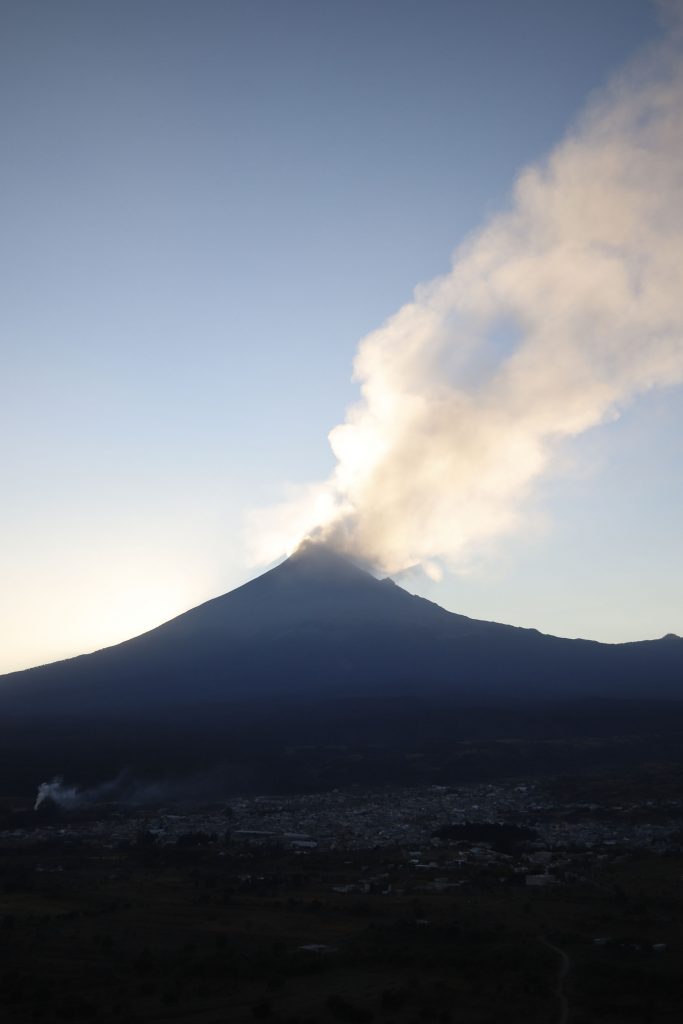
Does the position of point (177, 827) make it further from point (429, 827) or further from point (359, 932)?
point (359, 932)

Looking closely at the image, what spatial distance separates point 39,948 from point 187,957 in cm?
355

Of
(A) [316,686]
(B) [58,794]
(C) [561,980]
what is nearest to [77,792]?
(B) [58,794]

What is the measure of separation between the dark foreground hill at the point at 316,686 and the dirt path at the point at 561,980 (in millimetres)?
47581

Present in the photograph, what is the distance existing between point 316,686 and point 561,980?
341ft

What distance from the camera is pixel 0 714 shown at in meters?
99.7

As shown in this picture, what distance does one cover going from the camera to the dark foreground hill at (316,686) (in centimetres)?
7462

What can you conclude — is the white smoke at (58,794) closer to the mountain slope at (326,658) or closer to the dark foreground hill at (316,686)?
the dark foreground hill at (316,686)

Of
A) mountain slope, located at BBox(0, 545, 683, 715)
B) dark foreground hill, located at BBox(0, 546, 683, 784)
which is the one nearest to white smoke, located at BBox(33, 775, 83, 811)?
dark foreground hill, located at BBox(0, 546, 683, 784)

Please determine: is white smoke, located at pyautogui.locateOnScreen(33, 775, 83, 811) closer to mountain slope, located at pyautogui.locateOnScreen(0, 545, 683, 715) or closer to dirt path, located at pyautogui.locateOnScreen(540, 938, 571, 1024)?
dirt path, located at pyautogui.locateOnScreen(540, 938, 571, 1024)

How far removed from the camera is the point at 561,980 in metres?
15.8

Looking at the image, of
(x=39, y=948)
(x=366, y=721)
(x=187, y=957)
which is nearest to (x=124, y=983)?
(x=187, y=957)

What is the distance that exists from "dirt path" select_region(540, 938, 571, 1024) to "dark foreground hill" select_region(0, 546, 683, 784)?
1873 inches

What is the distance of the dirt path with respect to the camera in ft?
46.0

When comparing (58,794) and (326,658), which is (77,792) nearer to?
(58,794)
